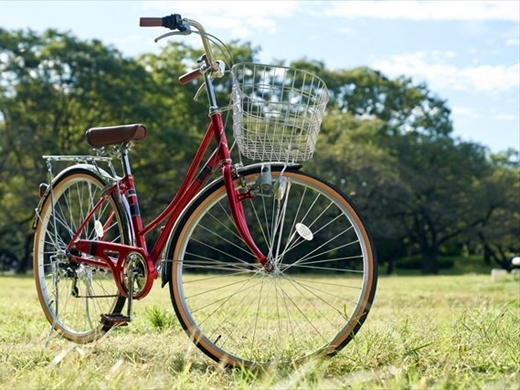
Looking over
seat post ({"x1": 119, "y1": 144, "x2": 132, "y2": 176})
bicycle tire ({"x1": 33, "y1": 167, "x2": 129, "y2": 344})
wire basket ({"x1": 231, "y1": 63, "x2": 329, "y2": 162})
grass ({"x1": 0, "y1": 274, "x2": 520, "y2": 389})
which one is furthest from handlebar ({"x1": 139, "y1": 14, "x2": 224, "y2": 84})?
grass ({"x1": 0, "y1": 274, "x2": 520, "y2": 389})

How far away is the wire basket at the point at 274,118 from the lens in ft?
10.5

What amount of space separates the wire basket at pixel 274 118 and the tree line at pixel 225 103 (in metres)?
25.2

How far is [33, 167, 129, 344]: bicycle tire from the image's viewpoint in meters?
3.96

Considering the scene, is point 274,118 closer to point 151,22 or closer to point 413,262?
point 151,22

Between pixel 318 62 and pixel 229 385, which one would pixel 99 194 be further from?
pixel 318 62

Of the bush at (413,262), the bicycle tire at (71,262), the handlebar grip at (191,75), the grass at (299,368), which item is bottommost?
the bush at (413,262)

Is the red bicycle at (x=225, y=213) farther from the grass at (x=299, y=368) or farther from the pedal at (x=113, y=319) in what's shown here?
the grass at (x=299, y=368)

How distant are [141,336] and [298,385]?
5.95 feet

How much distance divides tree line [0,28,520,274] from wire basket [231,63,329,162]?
25224 mm

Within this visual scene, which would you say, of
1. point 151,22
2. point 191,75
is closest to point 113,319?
point 191,75

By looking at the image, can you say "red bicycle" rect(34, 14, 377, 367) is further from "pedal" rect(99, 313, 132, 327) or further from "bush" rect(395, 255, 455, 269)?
"bush" rect(395, 255, 455, 269)

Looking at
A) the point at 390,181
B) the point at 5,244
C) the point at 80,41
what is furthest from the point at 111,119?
the point at 390,181

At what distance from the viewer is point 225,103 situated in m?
32.8

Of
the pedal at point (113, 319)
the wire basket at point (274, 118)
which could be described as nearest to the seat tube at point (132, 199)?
the pedal at point (113, 319)
